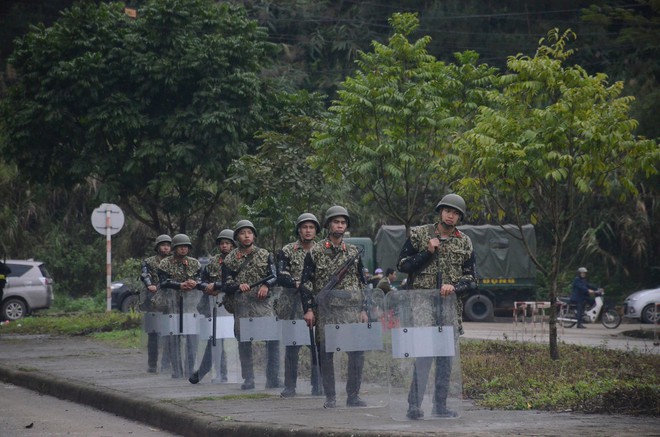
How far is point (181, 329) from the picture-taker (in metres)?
14.8

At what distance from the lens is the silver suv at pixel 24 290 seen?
33062mm

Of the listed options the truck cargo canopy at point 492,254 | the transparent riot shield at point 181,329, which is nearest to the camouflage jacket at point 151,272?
the transparent riot shield at point 181,329

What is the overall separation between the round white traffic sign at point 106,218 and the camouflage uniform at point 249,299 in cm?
1330

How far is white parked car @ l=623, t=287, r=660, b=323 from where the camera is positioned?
103 ft

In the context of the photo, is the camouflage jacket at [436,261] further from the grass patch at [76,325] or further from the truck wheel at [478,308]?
the truck wheel at [478,308]

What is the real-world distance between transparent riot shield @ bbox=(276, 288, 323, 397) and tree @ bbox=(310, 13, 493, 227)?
475cm

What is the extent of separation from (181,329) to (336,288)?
4234 mm

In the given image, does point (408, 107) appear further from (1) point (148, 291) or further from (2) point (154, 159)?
(2) point (154, 159)

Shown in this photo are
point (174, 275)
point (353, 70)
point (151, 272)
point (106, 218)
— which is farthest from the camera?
point (353, 70)

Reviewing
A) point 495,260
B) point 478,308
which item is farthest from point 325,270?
point 495,260

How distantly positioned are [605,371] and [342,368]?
12.9 feet

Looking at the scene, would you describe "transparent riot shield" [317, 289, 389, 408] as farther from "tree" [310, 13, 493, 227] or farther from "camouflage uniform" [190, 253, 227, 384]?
"tree" [310, 13, 493, 227]

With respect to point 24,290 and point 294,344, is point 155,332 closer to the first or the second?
point 294,344

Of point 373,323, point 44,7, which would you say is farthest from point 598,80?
point 44,7
